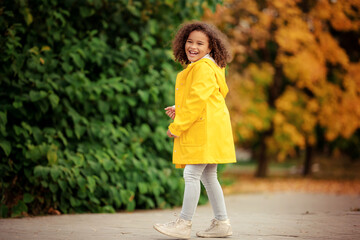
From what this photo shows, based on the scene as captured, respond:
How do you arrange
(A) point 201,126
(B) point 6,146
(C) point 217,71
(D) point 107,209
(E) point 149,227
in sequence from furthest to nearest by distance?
(D) point 107,209
(B) point 6,146
(E) point 149,227
(C) point 217,71
(A) point 201,126

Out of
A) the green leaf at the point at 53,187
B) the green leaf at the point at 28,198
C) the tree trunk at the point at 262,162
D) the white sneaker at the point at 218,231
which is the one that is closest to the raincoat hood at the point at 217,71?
the white sneaker at the point at 218,231

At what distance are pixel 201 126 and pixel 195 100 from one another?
23 cm

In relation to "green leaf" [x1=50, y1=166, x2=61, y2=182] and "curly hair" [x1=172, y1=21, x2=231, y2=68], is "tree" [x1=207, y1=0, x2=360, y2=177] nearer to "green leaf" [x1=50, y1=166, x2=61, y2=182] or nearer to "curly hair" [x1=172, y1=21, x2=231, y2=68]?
"green leaf" [x1=50, y1=166, x2=61, y2=182]

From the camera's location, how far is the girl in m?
3.91

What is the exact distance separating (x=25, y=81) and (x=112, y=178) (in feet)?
5.27

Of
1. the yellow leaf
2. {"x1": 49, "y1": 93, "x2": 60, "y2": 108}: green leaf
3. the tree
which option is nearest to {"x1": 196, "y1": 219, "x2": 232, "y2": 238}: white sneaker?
{"x1": 49, "y1": 93, "x2": 60, "y2": 108}: green leaf

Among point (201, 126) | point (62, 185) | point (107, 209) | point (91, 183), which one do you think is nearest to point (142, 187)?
point (107, 209)

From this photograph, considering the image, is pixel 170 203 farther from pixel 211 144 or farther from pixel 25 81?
pixel 211 144

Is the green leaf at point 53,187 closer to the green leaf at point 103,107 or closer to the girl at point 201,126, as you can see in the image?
the green leaf at point 103,107

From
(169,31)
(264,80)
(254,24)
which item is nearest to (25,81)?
(169,31)

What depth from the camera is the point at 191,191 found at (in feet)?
13.0

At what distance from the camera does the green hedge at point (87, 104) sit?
224 inches

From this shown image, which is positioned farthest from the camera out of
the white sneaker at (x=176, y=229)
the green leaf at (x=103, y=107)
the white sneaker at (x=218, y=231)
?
the green leaf at (x=103, y=107)

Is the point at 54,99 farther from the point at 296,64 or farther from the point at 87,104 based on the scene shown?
the point at 296,64
